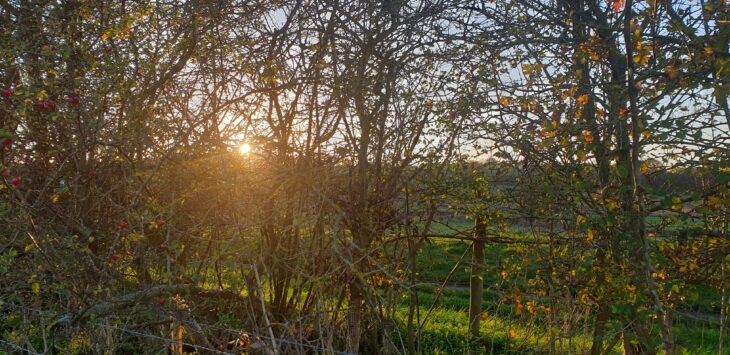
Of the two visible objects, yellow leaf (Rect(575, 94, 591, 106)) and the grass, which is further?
the grass

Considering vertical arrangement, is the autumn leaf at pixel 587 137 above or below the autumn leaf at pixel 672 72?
below

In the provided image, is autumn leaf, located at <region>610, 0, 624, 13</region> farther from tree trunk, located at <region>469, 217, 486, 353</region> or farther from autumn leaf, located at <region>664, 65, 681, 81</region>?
tree trunk, located at <region>469, 217, 486, 353</region>

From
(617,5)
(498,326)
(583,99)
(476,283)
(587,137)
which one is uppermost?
(617,5)

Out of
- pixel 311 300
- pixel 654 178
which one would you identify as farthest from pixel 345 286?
pixel 654 178

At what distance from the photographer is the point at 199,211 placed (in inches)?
135

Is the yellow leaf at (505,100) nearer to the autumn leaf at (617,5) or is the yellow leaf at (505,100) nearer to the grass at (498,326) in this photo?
the autumn leaf at (617,5)

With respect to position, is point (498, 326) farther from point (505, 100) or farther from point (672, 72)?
point (672, 72)

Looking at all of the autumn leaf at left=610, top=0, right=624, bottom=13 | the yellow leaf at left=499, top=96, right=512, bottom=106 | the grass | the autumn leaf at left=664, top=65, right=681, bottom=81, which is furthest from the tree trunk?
the autumn leaf at left=664, top=65, right=681, bottom=81

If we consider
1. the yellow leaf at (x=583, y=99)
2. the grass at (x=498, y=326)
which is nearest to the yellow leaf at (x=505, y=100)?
the yellow leaf at (x=583, y=99)

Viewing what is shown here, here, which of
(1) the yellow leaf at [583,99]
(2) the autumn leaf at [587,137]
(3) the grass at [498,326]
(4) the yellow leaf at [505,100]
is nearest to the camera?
(2) the autumn leaf at [587,137]

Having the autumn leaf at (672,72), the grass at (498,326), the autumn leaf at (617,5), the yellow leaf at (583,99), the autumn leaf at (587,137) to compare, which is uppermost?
the autumn leaf at (617,5)

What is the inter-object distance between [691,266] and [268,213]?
223cm

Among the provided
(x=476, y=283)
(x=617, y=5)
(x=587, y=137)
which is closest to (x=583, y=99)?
(x=587, y=137)

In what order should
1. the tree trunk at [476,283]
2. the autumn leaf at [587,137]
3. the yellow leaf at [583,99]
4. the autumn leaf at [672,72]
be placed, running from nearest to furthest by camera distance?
the autumn leaf at [672,72], the autumn leaf at [587,137], the yellow leaf at [583,99], the tree trunk at [476,283]
